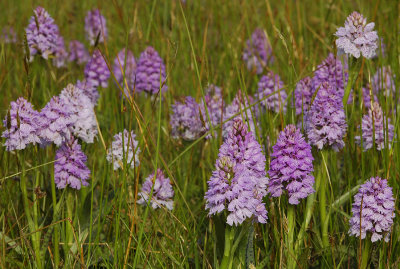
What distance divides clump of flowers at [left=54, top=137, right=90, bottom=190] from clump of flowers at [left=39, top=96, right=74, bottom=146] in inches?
3.2

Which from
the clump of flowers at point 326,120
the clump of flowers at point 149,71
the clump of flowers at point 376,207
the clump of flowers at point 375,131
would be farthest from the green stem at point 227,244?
the clump of flowers at point 149,71

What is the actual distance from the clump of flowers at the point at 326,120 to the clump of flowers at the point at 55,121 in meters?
1.20

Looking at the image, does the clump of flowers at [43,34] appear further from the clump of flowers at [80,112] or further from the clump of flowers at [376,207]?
the clump of flowers at [376,207]

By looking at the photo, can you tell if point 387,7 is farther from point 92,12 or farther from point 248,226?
point 248,226

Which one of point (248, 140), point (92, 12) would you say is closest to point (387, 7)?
point (92, 12)

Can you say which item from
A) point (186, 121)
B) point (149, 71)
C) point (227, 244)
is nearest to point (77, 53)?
point (149, 71)

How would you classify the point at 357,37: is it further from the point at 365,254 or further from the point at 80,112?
the point at 80,112

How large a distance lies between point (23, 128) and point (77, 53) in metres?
3.29

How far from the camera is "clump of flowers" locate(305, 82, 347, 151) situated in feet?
Answer: 9.25

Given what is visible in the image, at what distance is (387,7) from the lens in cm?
595

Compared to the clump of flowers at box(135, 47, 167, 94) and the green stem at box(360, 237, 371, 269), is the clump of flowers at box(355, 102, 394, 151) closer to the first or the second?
the green stem at box(360, 237, 371, 269)

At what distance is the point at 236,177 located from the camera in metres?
2.15

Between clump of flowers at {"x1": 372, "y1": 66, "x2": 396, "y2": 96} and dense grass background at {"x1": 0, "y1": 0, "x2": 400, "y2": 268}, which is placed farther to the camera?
clump of flowers at {"x1": 372, "y1": 66, "x2": 396, "y2": 96}

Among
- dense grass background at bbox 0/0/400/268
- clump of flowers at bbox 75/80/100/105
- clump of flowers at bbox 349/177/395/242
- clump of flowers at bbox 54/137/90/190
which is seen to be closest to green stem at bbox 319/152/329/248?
dense grass background at bbox 0/0/400/268
